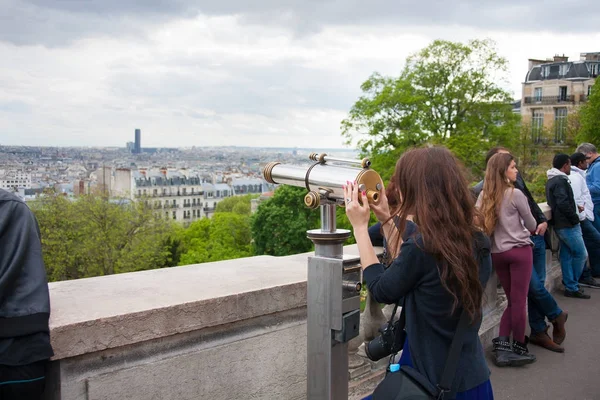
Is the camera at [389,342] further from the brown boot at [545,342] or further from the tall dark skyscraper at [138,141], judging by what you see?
the tall dark skyscraper at [138,141]

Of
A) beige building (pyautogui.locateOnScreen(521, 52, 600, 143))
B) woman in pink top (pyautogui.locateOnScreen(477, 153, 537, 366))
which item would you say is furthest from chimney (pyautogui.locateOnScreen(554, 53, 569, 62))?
woman in pink top (pyautogui.locateOnScreen(477, 153, 537, 366))

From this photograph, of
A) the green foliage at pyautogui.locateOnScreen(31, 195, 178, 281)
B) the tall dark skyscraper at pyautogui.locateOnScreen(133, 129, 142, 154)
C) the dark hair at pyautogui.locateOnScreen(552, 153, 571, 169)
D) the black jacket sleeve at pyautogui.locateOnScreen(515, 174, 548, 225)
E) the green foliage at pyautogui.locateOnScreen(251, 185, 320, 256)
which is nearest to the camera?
the black jacket sleeve at pyautogui.locateOnScreen(515, 174, 548, 225)

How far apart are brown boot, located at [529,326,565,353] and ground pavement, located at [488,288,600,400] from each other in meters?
0.04

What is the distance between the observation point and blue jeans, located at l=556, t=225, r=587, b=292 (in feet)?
24.5

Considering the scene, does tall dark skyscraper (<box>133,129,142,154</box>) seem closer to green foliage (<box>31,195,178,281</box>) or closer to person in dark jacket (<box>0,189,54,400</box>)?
green foliage (<box>31,195,178,281</box>)

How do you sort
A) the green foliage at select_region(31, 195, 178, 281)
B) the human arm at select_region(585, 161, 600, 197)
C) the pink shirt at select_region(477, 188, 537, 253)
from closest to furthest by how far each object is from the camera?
the pink shirt at select_region(477, 188, 537, 253) < the human arm at select_region(585, 161, 600, 197) < the green foliage at select_region(31, 195, 178, 281)

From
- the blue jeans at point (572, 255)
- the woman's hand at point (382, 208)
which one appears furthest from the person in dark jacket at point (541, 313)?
the woman's hand at point (382, 208)

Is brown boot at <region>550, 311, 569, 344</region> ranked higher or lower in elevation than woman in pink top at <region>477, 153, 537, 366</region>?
lower

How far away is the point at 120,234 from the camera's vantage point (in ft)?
147

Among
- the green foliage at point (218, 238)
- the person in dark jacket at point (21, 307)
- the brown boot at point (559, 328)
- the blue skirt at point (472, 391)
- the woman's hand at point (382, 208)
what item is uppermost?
the woman's hand at point (382, 208)

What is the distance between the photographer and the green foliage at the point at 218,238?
56.2 meters

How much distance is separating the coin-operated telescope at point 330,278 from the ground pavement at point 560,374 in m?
2.59

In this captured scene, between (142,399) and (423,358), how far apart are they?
1227mm

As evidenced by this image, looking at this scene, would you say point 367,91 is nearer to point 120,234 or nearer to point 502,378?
point 120,234
